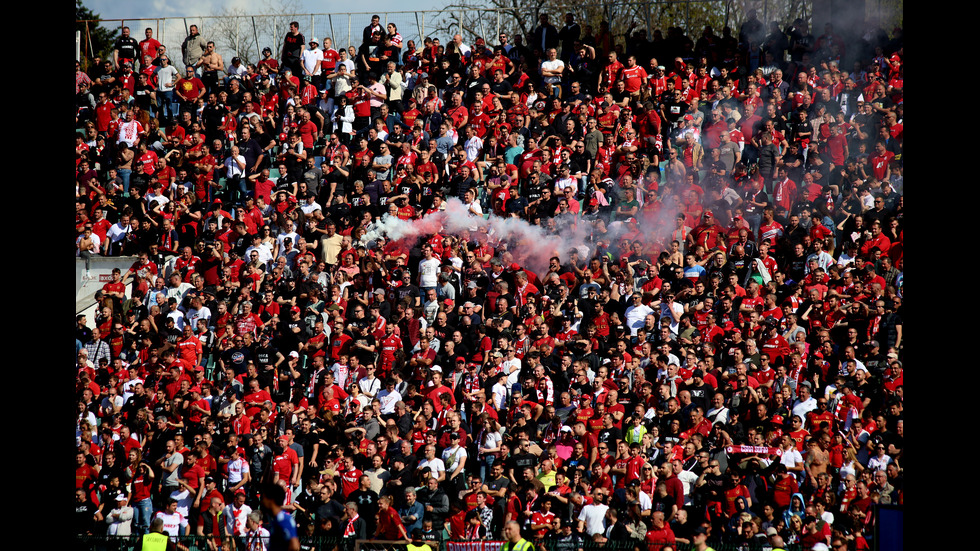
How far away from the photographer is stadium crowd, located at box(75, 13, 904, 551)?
37.4ft

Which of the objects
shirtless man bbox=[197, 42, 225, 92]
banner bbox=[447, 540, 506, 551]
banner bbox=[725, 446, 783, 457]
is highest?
shirtless man bbox=[197, 42, 225, 92]

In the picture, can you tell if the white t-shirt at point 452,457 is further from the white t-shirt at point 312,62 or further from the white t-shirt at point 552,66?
the white t-shirt at point 312,62

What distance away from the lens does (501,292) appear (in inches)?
558

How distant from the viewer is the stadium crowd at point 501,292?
11391mm

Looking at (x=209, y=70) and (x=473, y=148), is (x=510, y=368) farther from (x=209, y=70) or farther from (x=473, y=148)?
(x=209, y=70)

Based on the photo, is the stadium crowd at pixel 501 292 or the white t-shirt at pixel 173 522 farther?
the white t-shirt at pixel 173 522

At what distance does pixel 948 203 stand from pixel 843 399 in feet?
25.4

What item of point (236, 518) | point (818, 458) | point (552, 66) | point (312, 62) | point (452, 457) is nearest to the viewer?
point (818, 458)

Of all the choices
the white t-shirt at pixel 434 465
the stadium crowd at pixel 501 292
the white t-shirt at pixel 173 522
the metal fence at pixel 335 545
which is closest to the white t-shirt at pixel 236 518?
the stadium crowd at pixel 501 292

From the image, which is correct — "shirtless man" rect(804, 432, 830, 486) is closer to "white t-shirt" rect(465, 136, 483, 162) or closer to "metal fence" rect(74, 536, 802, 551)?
"metal fence" rect(74, 536, 802, 551)

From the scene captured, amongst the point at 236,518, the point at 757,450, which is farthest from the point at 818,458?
the point at 236,518

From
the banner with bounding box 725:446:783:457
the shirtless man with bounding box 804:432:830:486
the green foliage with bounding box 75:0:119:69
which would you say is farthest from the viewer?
the green foliage with bounding box 75:0:119:69

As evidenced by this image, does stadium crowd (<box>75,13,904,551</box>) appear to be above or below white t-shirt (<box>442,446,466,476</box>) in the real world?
above

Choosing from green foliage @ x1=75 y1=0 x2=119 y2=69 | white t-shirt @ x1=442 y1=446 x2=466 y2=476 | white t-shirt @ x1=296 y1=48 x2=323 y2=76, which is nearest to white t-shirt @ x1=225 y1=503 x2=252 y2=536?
white t-shirt @ x1=442 y1=446 x2=466 y2=476
